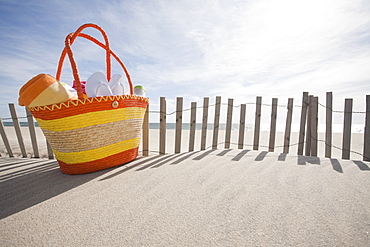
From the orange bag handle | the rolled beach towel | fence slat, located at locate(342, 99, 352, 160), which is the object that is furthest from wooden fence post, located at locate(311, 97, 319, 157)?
the rolled beach towel

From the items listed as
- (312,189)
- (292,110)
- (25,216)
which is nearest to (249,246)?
(312,189)

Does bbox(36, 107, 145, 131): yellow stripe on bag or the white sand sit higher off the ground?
bbox(36, 107, 145, 131): yellow stripe on bag

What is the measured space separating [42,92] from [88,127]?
59 cm

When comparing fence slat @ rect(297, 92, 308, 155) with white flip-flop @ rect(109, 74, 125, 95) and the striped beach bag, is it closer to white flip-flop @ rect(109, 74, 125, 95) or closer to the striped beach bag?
the striped beach bag

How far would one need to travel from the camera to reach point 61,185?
6.75 ft

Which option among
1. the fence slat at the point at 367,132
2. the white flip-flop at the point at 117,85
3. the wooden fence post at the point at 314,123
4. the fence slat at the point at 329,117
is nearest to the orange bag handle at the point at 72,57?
the white flip-flop at the point at 117,85

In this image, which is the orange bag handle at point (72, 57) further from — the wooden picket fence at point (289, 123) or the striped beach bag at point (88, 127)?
the wooden picket fence at point (289, 123)

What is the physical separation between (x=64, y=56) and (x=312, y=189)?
346 centimetres

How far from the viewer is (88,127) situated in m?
2.29

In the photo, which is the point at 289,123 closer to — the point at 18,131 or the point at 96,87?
the point at 96,87

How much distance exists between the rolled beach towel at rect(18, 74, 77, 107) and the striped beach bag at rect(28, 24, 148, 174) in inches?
2.8

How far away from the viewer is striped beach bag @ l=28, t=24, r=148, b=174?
7.16ft

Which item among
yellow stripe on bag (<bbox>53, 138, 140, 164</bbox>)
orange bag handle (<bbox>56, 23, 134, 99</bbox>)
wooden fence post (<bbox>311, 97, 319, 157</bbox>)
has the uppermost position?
orange bag handle (<bbox>56, 23, 134, 99</bbox>)

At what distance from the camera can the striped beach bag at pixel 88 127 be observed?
218 cm
